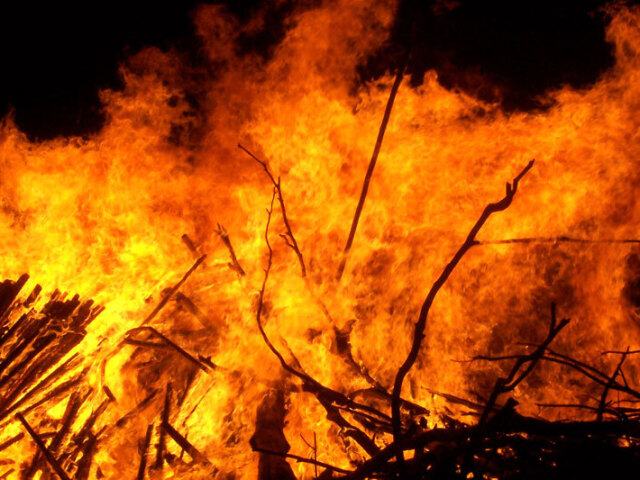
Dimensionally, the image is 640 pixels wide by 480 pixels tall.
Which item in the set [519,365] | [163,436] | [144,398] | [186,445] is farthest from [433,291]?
[144,398]

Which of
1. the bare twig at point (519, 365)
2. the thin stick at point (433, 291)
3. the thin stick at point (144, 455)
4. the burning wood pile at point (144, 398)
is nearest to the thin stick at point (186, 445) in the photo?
the burning wood pile at point (144, 398)

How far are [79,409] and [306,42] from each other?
498cm

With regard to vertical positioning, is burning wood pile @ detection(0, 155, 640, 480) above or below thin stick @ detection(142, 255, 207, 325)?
below

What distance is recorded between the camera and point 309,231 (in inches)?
195

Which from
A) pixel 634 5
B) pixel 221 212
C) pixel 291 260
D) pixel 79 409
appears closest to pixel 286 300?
pixel 291 260

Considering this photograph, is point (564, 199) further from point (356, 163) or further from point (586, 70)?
point (356, 163)

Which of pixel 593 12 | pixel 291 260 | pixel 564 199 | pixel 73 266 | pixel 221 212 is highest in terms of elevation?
pixel 593 12

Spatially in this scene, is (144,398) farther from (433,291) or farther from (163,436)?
(433,291)

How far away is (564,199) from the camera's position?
437 cm

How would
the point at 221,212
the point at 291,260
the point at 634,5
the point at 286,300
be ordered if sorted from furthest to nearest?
the point at 221,212
the point at 291,260
the point at 286,300
the point at 634,5

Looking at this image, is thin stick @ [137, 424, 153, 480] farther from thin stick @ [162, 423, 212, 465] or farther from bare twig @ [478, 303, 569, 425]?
bare twig @ [478, 303, 569, 425]

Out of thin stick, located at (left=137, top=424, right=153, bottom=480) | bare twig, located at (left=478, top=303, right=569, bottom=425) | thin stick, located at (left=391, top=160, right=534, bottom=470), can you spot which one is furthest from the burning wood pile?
bare twig, located at (left=478, top=303, right=569, bottom=425)

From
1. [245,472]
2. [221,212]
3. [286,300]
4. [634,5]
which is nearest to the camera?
[245,472]

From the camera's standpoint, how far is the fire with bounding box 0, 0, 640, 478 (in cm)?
418
